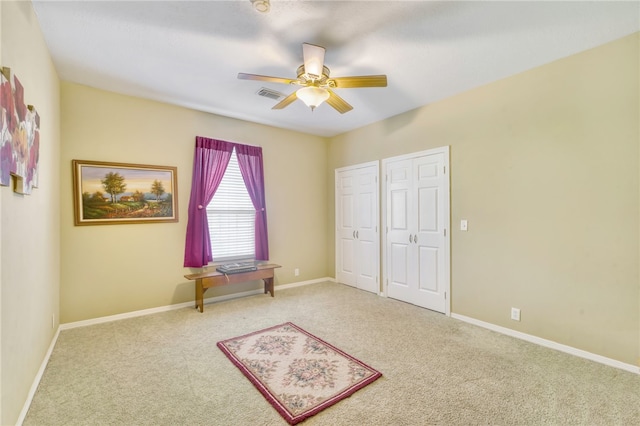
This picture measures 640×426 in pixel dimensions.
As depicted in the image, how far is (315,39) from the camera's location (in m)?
2.37

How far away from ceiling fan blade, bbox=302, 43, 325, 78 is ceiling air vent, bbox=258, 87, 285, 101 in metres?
1.08

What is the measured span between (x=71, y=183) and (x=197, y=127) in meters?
1.60

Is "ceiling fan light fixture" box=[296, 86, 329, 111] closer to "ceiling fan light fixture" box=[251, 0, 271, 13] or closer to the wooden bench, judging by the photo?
"ceiling fan light fixture" box=[251, 0, 271, 13]

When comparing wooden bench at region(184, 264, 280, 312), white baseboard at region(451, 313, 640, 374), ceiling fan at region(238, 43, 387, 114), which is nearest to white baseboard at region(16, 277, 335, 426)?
Result: wooden bench at region(184, 264, 280, 312)

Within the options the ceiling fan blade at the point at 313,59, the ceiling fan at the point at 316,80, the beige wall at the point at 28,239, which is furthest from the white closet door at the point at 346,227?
the beige wall at the point at 28,239

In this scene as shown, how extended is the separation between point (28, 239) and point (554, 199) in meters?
4.35

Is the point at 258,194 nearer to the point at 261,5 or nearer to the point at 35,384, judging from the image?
the point at 261,5

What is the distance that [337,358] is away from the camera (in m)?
2.53

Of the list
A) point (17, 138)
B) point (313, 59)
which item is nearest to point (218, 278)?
point (17, 138)

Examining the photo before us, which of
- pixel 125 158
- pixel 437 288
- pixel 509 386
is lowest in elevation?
pixel 509 386

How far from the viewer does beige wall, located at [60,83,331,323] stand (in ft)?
10.5

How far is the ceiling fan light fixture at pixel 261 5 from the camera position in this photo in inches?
76.0

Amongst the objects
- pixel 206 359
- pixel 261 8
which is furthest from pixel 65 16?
pixel 206 359

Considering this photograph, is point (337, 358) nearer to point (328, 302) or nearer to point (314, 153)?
point (328, 302)
